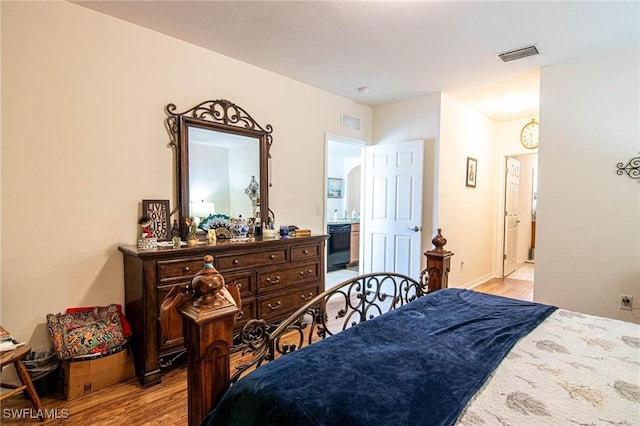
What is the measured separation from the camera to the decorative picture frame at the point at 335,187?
7276 millimetres

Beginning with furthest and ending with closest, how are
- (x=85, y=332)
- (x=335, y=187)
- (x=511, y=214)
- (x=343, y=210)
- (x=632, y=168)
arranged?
(x=343, y=210), (x=335, y=187), (x=511, y=214), (x=632, y=168), (x=85, y=332)

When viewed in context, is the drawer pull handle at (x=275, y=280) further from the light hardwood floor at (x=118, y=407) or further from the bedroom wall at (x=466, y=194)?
the bedroom wall at (x=466, y=194)

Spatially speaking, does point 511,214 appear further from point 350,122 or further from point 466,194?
point 350,122

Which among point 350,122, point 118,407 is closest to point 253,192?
point 350,122

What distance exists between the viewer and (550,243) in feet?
10.6

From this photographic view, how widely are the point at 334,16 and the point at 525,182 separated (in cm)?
608

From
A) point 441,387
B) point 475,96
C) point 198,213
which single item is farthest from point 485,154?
point 441,387

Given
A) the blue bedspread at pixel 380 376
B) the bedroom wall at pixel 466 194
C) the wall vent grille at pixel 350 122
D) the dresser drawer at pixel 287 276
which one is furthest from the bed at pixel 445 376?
the wall vent grille at pixel 350 122

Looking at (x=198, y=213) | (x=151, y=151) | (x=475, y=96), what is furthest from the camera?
(x=475, y=96)

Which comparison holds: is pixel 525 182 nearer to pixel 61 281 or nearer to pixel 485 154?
pixel 485 154

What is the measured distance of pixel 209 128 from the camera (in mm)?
2883

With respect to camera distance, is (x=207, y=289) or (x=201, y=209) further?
(x=201, y=209)

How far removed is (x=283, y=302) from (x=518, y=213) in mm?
5351

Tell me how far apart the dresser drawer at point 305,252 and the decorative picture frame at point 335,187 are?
4065mm
